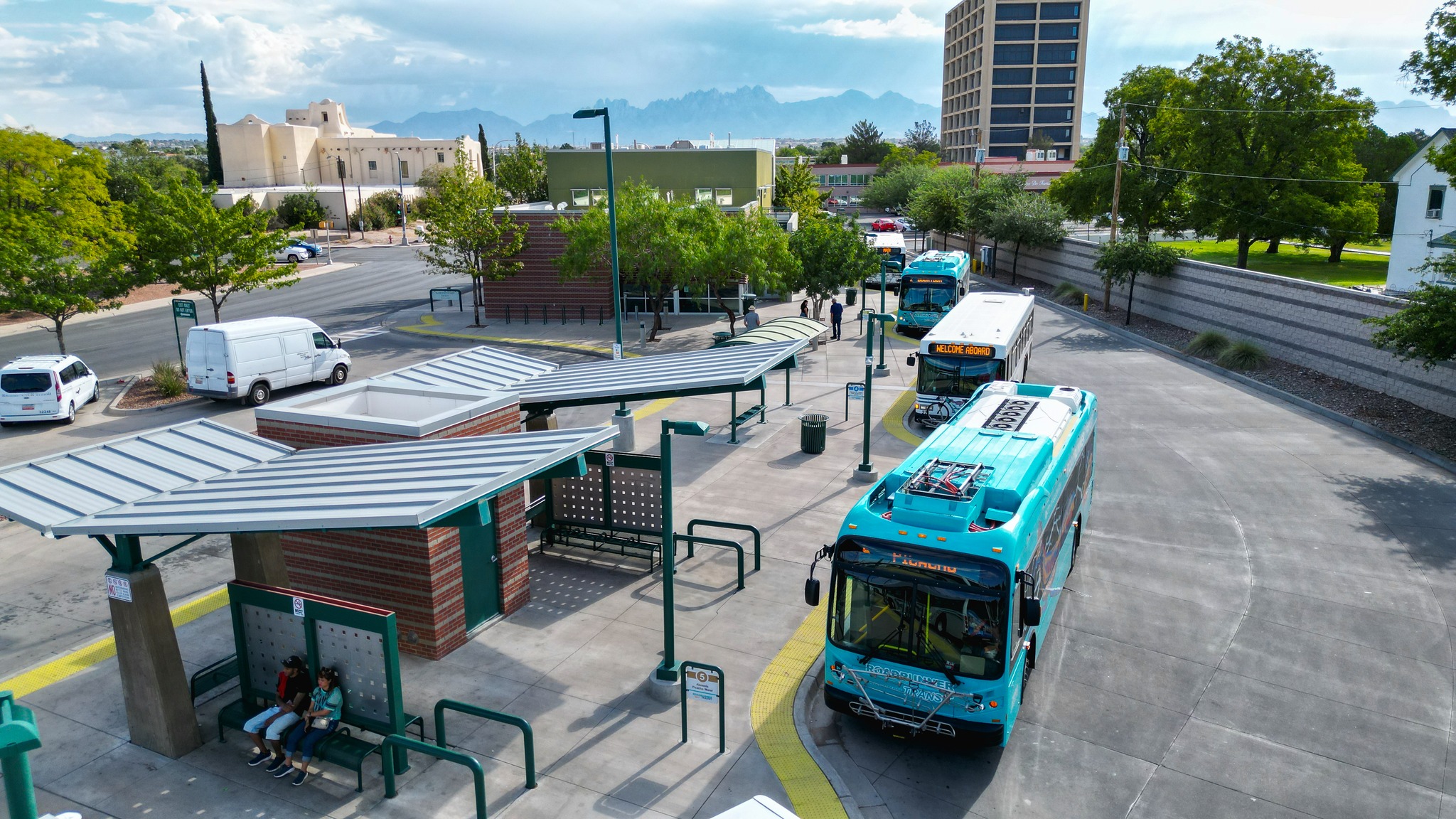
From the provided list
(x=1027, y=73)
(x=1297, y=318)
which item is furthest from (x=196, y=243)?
(x=1027, y=73)

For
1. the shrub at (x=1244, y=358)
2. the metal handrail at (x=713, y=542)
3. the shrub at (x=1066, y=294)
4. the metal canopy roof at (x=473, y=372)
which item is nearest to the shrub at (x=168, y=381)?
the metal canopy roof at (x=473, y=372)

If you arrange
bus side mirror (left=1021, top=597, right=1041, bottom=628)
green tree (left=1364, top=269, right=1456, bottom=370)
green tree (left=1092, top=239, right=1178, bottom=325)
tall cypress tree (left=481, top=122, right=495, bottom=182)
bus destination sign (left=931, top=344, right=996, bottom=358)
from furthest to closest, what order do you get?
1. tall cypress tree (left=481, top=122, right=495, bottom=182)
2. green tree (left=1092, top=239, right=1178, bottom=325)
3. bus destination sign (left=931, top=344, right=996, bottom=358)
4. green tree (left=1364, top=269, right=1456, bottom=370)
5. bus side mirror (left=1021, top=597, right=1041, bottom=628)

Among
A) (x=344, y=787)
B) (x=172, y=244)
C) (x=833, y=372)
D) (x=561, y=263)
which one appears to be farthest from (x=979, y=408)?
(x=172, y=244)

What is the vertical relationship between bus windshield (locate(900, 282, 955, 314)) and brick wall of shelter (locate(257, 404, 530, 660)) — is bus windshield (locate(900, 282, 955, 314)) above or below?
above

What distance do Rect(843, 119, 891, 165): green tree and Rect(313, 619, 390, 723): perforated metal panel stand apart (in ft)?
474

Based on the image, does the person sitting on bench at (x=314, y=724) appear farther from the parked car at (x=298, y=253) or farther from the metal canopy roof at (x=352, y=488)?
the parked car at (x=298, y=253)

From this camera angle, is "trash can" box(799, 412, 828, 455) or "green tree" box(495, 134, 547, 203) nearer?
"trash can" box(799, 412, 828, 455)

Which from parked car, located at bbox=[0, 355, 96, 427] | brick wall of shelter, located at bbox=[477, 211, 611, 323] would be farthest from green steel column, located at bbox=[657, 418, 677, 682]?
brick wall of shelter, located at bbox=[477, 211, 611, 323]

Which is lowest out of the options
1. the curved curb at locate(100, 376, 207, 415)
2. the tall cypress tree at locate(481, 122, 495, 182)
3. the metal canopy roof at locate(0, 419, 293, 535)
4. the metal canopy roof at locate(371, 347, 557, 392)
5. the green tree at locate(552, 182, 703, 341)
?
the curved curb at locate(100, 376, 207, 415)

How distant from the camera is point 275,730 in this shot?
9031mm

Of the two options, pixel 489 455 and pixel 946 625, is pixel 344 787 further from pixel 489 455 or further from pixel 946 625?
pixel 946 625

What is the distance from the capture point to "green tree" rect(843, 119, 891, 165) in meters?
145

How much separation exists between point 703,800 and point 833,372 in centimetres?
2116

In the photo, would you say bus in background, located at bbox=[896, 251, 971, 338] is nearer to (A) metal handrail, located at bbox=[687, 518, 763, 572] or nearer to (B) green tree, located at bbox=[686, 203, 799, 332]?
(B) green tree, located at bbox=[686, 203, 799, 332]
